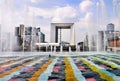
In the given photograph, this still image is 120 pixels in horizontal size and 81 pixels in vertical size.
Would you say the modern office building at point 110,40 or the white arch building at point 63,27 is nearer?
the modern office building at point 110,40

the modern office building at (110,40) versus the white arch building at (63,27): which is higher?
the white arch building at (63,27)

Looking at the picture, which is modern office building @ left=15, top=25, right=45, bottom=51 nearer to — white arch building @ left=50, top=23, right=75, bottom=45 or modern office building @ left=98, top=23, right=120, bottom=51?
modern office building @ left=98, top=23, right=120, bottom=51

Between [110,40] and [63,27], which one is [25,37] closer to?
[110,40]

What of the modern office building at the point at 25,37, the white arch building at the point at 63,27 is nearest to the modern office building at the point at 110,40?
the modern office building at the point at 25,37

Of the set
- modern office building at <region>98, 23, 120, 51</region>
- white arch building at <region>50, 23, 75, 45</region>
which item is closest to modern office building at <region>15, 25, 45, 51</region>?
modern office building at <region>98, 23, 120, 51</region>

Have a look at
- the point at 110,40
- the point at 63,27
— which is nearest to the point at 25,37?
the point at 110,40

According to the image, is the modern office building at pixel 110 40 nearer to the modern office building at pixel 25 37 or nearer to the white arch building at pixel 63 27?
the modern office building at pixel 25 37

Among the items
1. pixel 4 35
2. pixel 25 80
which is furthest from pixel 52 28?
pixel 25 80

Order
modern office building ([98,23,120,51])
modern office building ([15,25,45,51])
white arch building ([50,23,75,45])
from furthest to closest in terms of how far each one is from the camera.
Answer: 1. white arch building ([50,23,75,45])
2. modern office building ([15,25,45,51])
3. modern office building ([98,23,120,51])

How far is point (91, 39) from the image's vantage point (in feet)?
142

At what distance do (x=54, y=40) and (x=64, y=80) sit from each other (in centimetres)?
7778

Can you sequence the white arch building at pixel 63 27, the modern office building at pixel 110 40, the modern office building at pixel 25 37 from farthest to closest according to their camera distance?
1. the white arch building at pixel 63 27
2. the modern office building at pixel 25 37
3. the modern office building at pixel 110 40

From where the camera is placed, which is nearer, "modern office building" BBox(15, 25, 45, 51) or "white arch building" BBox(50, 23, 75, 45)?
"modern office building" BBox(15, 25, 45, 51)

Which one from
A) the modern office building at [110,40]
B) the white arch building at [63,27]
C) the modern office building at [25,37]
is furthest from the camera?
the white arch building at [63,27]
